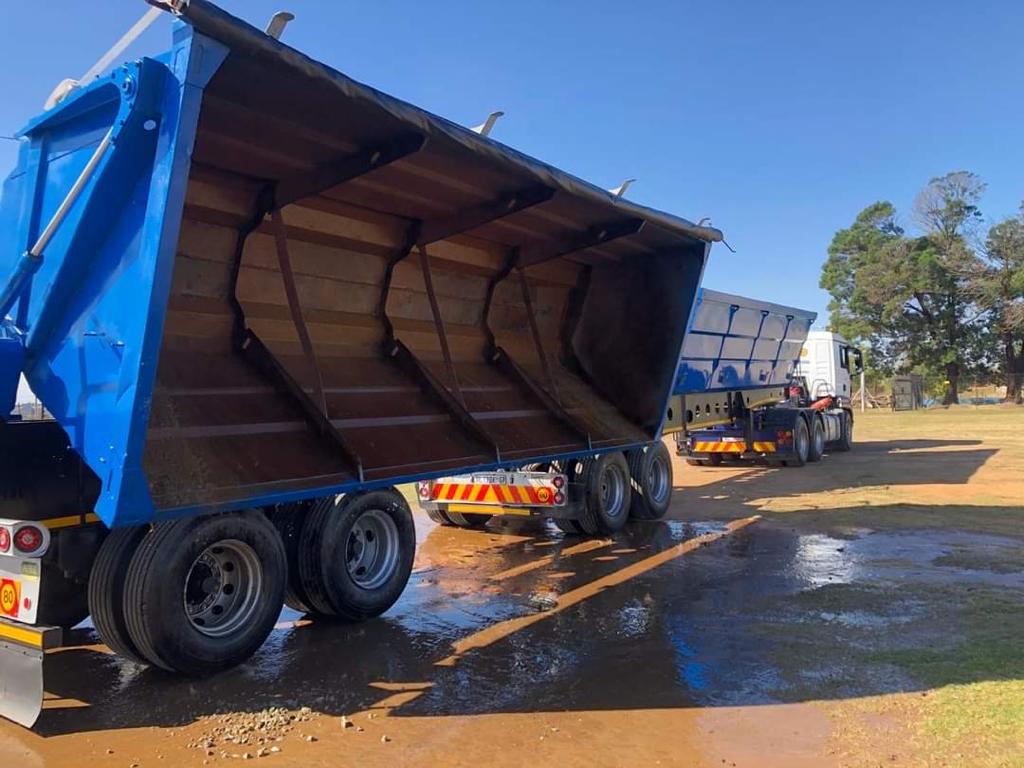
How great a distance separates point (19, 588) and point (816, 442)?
53.0 feet

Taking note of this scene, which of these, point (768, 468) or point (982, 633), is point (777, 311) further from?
point (982, 633)

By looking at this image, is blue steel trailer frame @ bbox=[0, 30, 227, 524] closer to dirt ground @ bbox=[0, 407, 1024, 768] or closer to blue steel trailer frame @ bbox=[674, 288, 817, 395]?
dirt ground @ bbox=[0, 407, 1024, 768]

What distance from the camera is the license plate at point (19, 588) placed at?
12.7 ft

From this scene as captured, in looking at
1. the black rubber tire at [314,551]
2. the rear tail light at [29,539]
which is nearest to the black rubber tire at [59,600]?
the rear tail light at [29,539]

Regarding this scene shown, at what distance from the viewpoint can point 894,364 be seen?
154 feet

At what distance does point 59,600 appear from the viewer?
443 cm

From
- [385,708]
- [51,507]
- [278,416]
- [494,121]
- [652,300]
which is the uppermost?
[494,121]

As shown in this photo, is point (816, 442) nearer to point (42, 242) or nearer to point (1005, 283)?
point (42, 242)

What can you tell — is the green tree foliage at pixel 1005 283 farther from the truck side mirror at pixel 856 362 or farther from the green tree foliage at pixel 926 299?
the truck side mirror at pixel 856 362

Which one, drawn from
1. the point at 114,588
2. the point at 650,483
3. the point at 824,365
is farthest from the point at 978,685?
the point at 824,365

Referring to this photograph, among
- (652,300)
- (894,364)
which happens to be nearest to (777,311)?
(652,300)

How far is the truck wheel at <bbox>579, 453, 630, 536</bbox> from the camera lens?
8.68m

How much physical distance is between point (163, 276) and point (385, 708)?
250 centimetres

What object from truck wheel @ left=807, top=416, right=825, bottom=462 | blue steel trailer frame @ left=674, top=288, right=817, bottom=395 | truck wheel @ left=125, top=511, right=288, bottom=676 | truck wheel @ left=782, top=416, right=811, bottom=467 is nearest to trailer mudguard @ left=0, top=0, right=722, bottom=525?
truck wheel @ left=125, top=511, right=288, bottom=676
